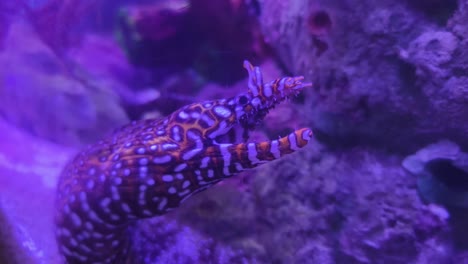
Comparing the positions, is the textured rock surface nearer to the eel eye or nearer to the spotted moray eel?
the spotted moray eel

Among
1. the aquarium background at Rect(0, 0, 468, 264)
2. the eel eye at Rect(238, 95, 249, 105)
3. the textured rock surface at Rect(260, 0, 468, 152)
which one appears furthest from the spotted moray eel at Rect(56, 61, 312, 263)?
the textured rock surface at Rect(260, 0, 468, 152)

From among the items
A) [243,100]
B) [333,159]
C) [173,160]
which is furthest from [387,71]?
[173,160]

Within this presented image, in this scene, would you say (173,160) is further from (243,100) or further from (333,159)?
(333,159)

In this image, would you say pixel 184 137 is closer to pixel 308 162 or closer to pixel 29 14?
pixel 308 162

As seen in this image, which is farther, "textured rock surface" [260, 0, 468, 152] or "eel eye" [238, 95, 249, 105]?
"eel eye" [238, 95, 249, 105]

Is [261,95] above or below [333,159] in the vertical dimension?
above
